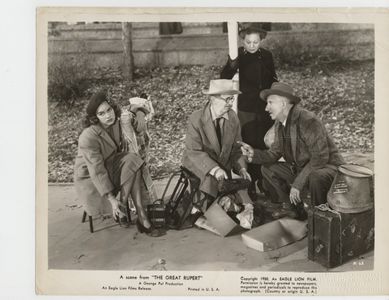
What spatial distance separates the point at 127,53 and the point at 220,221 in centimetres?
157

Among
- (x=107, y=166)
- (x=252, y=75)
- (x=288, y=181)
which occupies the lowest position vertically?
(x=288, y=181)

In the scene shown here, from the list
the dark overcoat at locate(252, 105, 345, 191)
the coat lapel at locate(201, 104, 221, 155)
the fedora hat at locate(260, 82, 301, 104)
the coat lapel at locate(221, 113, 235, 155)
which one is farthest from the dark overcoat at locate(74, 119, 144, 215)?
the dark overcoat at locate(252, 105, 345, 191)

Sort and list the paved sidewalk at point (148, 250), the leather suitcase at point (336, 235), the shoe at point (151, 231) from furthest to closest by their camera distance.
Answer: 1. the shoe at point (151, 231)
2. the paved sidewalk at point (148, 250)
3. the leather suitcase at point (336, 235)

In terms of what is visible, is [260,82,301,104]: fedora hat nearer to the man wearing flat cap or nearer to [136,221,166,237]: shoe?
the man wearing flat cap

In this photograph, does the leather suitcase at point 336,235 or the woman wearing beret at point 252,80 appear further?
the woman wearing beret at point 252,80

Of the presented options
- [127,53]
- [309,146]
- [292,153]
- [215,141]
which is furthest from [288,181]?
[127,53]

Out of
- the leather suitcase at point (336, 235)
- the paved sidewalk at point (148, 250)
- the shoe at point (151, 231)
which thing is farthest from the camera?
the shoe at point (151, 231)

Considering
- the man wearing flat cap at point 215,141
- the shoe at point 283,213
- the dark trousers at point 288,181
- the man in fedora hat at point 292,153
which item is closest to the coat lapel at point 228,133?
the man wearing flat cap at point 215,141

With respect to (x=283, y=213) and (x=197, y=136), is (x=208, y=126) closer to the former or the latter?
(x=197, y=136)

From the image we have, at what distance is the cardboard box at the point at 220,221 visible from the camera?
400cm

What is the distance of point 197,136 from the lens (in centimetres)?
405

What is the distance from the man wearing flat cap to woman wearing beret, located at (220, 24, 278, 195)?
0.23ft

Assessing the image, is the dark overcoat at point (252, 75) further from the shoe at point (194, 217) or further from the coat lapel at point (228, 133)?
the shoe at point (194, 217)

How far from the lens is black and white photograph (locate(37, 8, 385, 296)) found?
3967 millimetres
